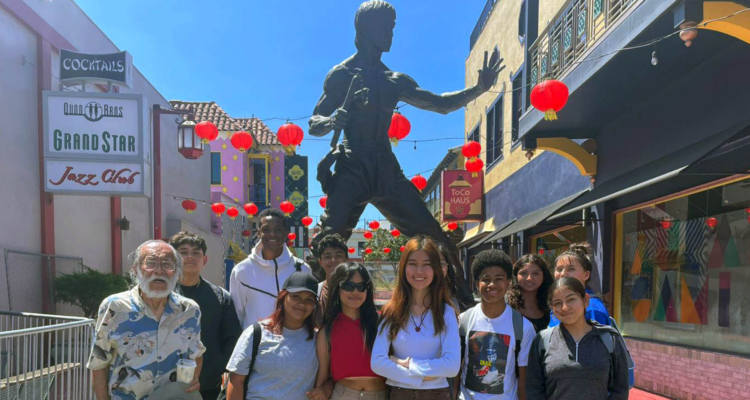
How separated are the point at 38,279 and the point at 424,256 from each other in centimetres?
828

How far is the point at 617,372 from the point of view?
2.88 meters

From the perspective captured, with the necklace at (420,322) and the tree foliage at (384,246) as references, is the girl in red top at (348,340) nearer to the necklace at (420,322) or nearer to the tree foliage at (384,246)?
the necklace at (420,322)

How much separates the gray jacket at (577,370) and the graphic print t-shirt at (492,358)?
0.27 ft

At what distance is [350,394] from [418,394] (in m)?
0.34

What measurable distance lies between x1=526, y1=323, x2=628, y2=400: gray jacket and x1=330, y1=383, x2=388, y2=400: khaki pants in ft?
2.59

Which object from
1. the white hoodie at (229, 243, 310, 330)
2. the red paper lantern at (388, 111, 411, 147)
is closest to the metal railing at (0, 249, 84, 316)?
the red paper lantern at (388, 111, 411, 147)

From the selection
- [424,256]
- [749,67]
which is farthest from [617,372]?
[749,67]

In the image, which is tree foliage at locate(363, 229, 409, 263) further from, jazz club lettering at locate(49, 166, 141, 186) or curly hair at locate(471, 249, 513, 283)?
curly hair at locate(471, 249, 513, 283)

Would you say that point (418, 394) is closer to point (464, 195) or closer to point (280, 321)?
point (280, 321)

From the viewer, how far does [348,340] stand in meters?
2.81

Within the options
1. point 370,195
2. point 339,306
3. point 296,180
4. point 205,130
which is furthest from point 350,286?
point 296,180

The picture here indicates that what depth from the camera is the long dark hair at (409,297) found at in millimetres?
2848

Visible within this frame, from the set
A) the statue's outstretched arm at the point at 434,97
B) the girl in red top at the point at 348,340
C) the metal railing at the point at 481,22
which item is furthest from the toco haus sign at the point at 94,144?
the metal railing at the point at 481,22

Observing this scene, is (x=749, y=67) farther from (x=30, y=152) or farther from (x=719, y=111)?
(x=30, y=152)
